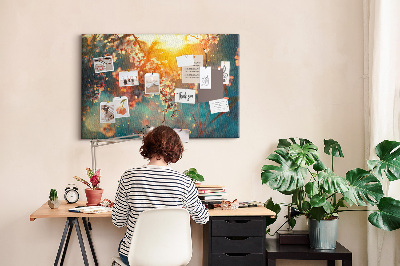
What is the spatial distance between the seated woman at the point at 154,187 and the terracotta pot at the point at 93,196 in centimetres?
87

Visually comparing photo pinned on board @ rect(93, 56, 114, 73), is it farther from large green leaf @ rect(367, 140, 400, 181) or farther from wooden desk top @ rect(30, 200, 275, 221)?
large green leaf @ rect(367, 140, 400, 181)

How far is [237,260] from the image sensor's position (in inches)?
126

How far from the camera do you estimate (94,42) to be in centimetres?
371

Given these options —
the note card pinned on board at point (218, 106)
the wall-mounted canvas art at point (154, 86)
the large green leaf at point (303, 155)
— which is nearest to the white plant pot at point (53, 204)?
the wall-mounted canvas art at point (154, 86)

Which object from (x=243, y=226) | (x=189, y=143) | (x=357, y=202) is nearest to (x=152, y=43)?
(x=189, y=143)

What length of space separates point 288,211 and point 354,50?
1322 mm

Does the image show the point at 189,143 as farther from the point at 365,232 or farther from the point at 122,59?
the point at 365,232

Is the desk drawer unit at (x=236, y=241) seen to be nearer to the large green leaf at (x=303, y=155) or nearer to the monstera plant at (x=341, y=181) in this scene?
the monstera plant at (x=341, y=181)

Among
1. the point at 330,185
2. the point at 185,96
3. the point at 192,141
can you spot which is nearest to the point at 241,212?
the point at 330,185

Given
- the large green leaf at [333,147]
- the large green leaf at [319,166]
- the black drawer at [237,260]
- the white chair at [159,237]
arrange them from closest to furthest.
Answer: the white chair at [159,237]
the black drawer at [237,260]
the large green leaf at [319,166]
the large green leaf at [333,147]

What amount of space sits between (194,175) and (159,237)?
3.82ft

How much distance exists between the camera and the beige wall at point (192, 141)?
3.70 metres

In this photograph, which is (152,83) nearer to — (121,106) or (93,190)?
(121,106)

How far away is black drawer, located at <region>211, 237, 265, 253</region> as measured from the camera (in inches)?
126
